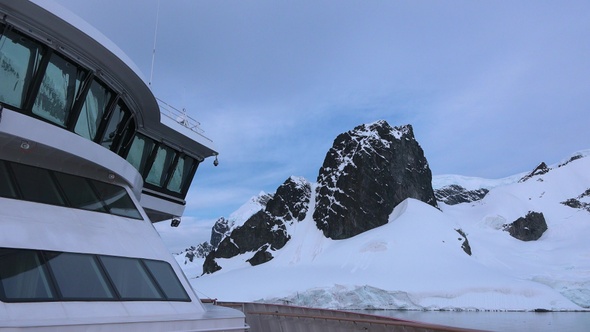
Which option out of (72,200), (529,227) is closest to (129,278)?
(72,200)

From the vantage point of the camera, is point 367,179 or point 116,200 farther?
point 367,179

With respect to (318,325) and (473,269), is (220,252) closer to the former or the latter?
(473,269)

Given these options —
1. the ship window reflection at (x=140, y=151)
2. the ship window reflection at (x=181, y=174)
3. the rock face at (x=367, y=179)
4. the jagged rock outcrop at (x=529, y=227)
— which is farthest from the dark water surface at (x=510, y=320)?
the jagged rock outcrop at (x=529, y=227)

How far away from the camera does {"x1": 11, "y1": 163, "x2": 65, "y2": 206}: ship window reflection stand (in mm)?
6757

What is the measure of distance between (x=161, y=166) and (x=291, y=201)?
93.2m

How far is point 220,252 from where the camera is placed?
10700 cm

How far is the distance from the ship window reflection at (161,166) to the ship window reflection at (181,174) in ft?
1.07

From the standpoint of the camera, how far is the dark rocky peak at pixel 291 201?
103 m

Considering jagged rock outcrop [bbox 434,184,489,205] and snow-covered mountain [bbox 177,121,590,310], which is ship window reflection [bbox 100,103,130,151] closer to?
snow-covered mountain [bbox 177,121,590,310]

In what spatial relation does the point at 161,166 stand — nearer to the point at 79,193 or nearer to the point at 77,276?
the point at 79,193

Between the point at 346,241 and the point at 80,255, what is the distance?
83.8m

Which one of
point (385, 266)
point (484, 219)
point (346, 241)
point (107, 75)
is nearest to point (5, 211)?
point (107, 75)

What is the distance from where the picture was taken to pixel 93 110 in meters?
8.35

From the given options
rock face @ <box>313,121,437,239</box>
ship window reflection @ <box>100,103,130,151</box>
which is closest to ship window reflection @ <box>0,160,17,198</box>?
ship window reflection @ <box>100,103,130,151</box>
